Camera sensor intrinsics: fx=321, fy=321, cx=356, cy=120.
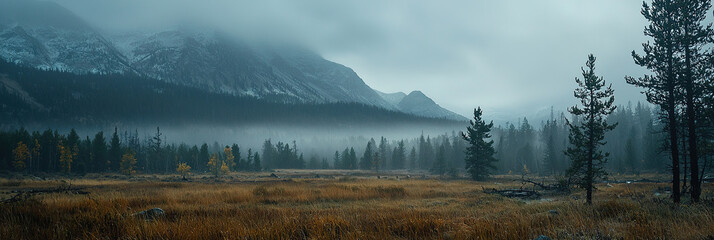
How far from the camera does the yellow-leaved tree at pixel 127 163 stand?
2955 inches

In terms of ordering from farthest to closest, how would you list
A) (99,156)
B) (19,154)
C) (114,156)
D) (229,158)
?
(229,158)
(114,156)
(99,156)
(19,154)

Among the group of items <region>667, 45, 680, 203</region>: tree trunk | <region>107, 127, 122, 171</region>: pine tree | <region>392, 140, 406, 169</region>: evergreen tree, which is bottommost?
<region>392, 140, 406, 169</region>: evergreen tree

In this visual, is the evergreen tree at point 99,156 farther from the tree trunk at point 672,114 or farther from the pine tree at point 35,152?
the tree trunk at point 672,114

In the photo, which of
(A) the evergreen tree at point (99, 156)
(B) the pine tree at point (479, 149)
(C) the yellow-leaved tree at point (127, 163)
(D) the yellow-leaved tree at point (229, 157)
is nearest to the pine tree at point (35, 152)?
(A) the evergreen tree at point (99, 156)

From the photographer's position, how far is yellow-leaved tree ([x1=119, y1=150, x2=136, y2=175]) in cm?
7506

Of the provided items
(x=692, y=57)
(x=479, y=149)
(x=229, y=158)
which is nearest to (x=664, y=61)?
(x=692, y=57)

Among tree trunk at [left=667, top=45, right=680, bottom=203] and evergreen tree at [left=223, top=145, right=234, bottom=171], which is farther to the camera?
evergreen tree at [left=223, top=145, right=234, bottom=171]

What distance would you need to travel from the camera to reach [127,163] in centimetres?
8019

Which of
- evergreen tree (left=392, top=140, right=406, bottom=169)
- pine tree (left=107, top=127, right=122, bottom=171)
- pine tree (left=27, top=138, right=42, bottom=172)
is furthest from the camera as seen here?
evergreen tree (left=392, top=140, right=406, bottom=169)

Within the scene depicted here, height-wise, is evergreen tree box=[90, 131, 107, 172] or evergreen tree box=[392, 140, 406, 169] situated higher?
evergreen tree box=[90, 131, 107, 172]

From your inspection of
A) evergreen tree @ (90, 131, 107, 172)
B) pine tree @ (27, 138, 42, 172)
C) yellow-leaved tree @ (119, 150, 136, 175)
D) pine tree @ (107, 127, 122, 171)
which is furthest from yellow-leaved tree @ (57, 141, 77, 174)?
pine tree @ (107, 127, 122, 171)

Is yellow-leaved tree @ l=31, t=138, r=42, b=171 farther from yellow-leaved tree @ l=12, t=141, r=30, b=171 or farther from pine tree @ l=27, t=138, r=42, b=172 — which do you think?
yellow-leaved tree @ l=12, t=141, r=30, b=171

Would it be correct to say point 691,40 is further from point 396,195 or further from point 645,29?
point 396,195

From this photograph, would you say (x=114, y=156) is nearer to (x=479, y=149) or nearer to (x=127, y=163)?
(x=127, y=163)
